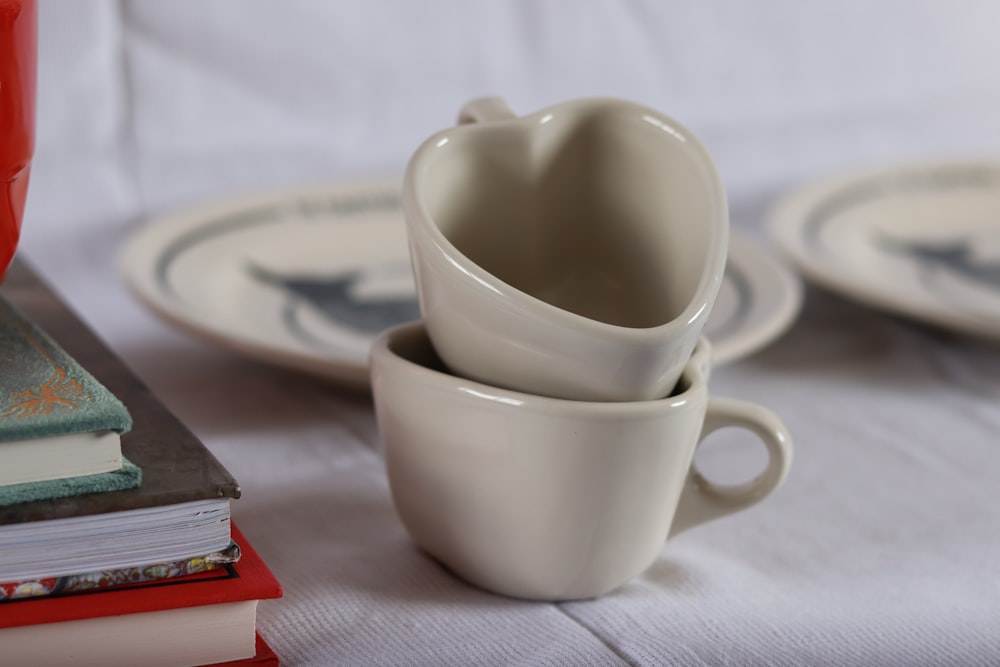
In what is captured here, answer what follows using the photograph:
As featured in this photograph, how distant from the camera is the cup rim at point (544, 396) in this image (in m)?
0.37

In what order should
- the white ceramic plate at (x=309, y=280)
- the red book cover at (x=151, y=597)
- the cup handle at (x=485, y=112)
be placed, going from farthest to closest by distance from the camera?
1. the white ceramic plate at (x=309, y=280)
2. the cup handle at (x=485, y=112)
3. the red book cover at (x=151, y=597)

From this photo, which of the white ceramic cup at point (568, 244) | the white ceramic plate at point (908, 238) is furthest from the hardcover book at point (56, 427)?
the white ceramic plate at point (908, 238)

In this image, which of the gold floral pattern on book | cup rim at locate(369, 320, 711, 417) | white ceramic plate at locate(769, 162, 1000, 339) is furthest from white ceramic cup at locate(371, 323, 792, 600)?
white ceramic plate at locate(769, 162, 1000, 339)

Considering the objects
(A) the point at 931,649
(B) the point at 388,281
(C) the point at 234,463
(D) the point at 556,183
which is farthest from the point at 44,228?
(A) the point at 931,649

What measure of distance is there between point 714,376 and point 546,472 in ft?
1.02

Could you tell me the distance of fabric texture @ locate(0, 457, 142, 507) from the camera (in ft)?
1.10

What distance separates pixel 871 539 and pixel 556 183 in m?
0.20

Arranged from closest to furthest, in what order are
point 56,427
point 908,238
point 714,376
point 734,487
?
point 56,427 → point 734,487 → point 714,376 → point 908,238

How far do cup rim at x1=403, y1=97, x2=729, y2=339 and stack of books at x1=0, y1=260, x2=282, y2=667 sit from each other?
0.32ft

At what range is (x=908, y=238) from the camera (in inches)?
32.8

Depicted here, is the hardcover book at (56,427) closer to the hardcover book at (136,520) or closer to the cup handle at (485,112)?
the hardcover book at (136,520)

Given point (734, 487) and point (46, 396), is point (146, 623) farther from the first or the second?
point (734, 487)

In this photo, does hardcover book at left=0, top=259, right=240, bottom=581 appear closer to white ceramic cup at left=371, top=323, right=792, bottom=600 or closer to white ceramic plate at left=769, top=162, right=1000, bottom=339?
white ceramic cup at left=371, top=323, right=792, bottom=600

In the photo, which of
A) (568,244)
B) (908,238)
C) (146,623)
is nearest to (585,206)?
(568,244)
